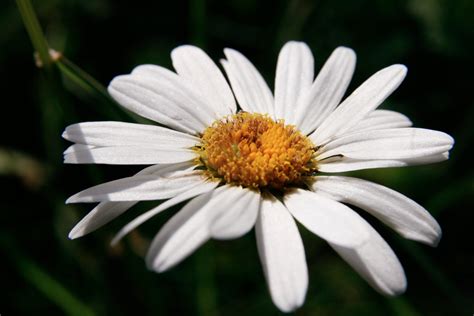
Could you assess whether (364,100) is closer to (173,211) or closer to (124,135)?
(124,135)

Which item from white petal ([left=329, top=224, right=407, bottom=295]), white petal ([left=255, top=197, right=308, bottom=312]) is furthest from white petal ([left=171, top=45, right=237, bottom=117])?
white petal ([left=329, top=224, right=407, bottom=295])

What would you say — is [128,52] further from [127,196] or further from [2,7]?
[127,196]

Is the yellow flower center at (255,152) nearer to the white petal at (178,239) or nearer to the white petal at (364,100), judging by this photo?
the white petal at (364,100)

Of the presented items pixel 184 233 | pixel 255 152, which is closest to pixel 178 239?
pixel 184 233

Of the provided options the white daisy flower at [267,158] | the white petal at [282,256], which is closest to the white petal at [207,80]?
the white daisy flower at [267,158]

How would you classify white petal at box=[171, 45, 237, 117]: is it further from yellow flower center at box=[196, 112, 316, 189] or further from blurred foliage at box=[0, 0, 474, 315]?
blurred foliage at box=[0, 0, 474, 315]

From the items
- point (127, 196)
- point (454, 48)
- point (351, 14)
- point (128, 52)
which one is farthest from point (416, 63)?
point (127, 196)
